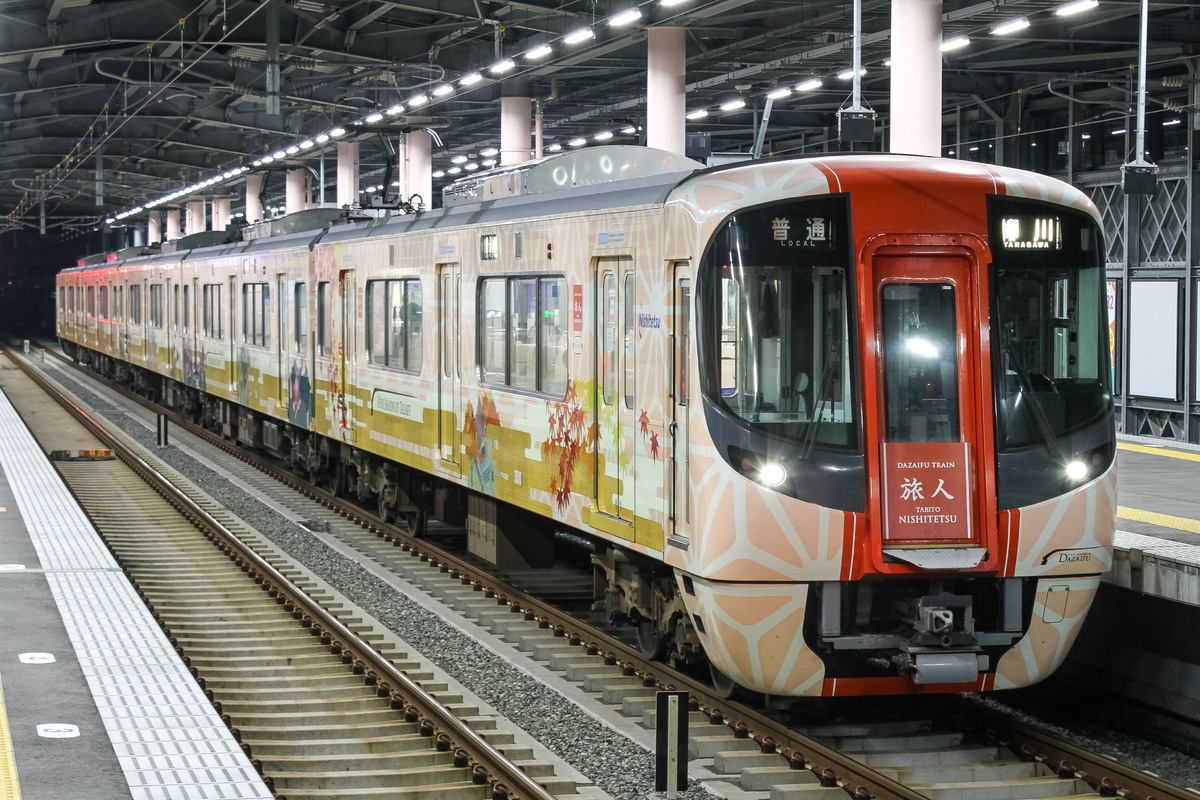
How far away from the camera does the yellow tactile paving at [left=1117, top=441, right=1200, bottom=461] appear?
1340 cm

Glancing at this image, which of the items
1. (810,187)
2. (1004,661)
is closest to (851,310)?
(810,187)

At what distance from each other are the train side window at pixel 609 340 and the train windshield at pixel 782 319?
4.83 ft

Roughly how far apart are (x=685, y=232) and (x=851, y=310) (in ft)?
3.27

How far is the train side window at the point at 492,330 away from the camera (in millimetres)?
11156

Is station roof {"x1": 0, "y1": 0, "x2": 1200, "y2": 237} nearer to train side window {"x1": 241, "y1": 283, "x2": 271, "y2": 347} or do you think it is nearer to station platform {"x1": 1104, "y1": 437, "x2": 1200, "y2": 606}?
train side window {"x1": 241, "y1": 283, "x2": 271, "y2": 347}

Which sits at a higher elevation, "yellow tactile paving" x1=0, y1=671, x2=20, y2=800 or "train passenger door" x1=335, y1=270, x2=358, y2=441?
"train passenger door" x1=335, y1=270, x2=358, y2=441

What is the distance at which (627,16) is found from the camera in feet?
52.0

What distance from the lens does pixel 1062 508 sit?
751cm

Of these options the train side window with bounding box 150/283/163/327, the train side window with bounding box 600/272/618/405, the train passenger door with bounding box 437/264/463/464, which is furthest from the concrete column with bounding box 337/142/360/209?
the train side window with bounding box 600/272/618/405

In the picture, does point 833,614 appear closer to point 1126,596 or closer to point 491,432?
point 1126,596

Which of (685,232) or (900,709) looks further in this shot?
(900,709)

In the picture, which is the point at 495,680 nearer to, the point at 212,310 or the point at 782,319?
the point at 782,319

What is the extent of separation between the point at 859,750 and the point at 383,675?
10.2ft

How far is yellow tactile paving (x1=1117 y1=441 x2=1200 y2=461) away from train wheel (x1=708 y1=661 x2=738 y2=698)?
678 centimetres
